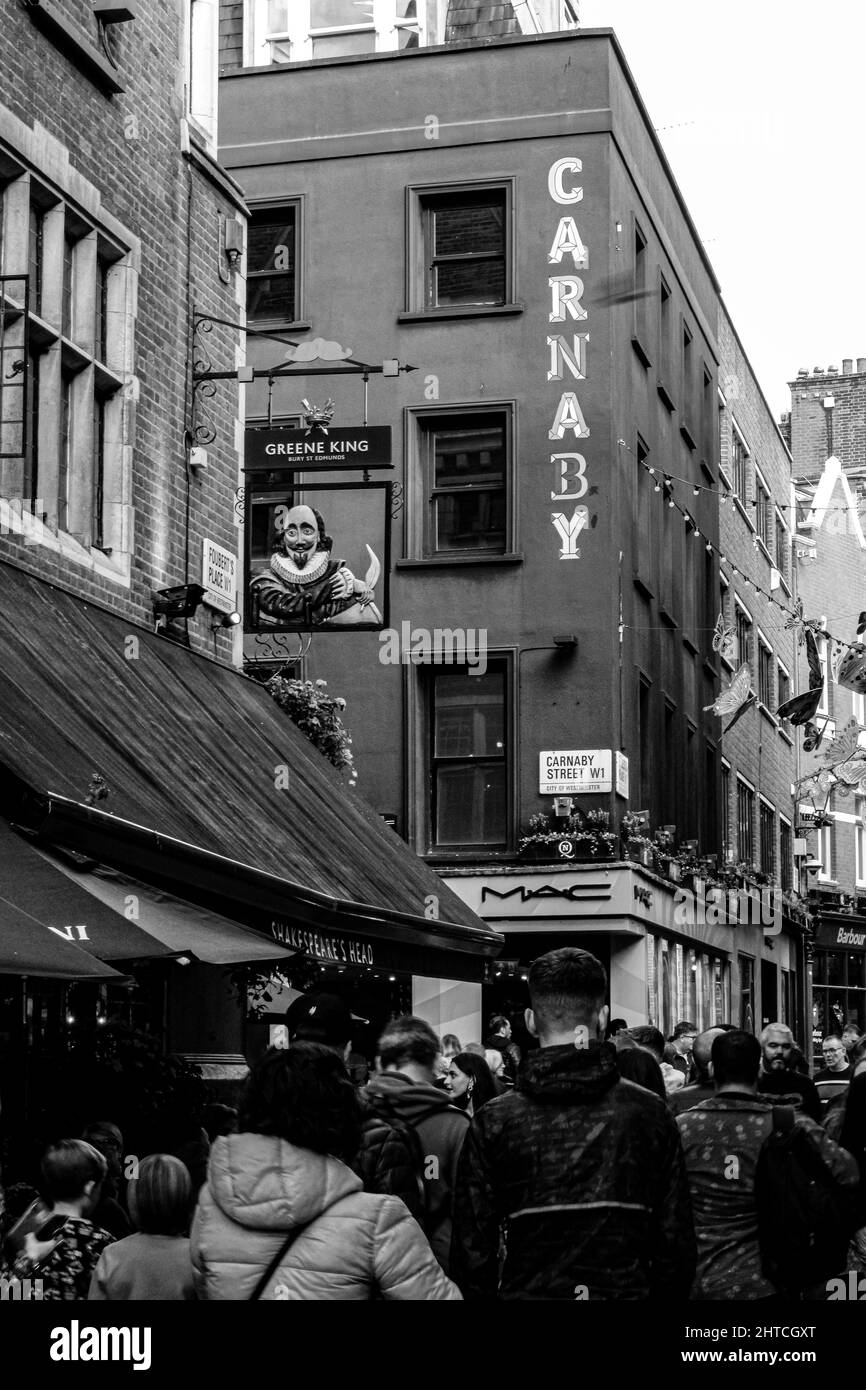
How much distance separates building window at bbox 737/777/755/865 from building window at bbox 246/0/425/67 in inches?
571

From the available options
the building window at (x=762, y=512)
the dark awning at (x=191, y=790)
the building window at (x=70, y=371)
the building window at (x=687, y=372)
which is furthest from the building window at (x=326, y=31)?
the building window at (x=70, y=371)

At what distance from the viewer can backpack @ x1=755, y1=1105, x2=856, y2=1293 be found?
6160 mm

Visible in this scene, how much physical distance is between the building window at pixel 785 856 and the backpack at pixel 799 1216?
33049mm

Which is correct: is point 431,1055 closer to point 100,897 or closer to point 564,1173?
point 564,1173

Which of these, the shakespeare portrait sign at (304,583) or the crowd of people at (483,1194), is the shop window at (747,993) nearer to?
the shakespeare portrait sign at (304,583)

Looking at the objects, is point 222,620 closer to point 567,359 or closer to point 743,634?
point 567,359

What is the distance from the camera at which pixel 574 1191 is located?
16.1 ft

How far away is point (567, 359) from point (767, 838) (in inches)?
655

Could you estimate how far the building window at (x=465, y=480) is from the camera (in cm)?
2380

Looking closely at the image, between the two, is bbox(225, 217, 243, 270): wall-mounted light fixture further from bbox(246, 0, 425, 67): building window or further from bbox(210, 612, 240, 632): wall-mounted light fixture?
bbox(246, 0, 425, 67): building window

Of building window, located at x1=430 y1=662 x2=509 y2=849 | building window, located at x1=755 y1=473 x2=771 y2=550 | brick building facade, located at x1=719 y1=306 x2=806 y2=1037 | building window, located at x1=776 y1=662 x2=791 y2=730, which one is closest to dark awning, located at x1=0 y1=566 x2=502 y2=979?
building window, located at x1=430 y1=662 x2=509 y2=849

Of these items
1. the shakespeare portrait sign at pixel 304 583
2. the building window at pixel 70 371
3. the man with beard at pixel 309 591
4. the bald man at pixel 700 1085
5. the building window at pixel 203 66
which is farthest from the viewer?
the man with beard at pixel 309 591

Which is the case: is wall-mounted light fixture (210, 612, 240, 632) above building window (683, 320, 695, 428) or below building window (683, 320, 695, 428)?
below

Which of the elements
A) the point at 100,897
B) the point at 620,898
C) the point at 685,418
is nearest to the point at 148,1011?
the point at 100,897
